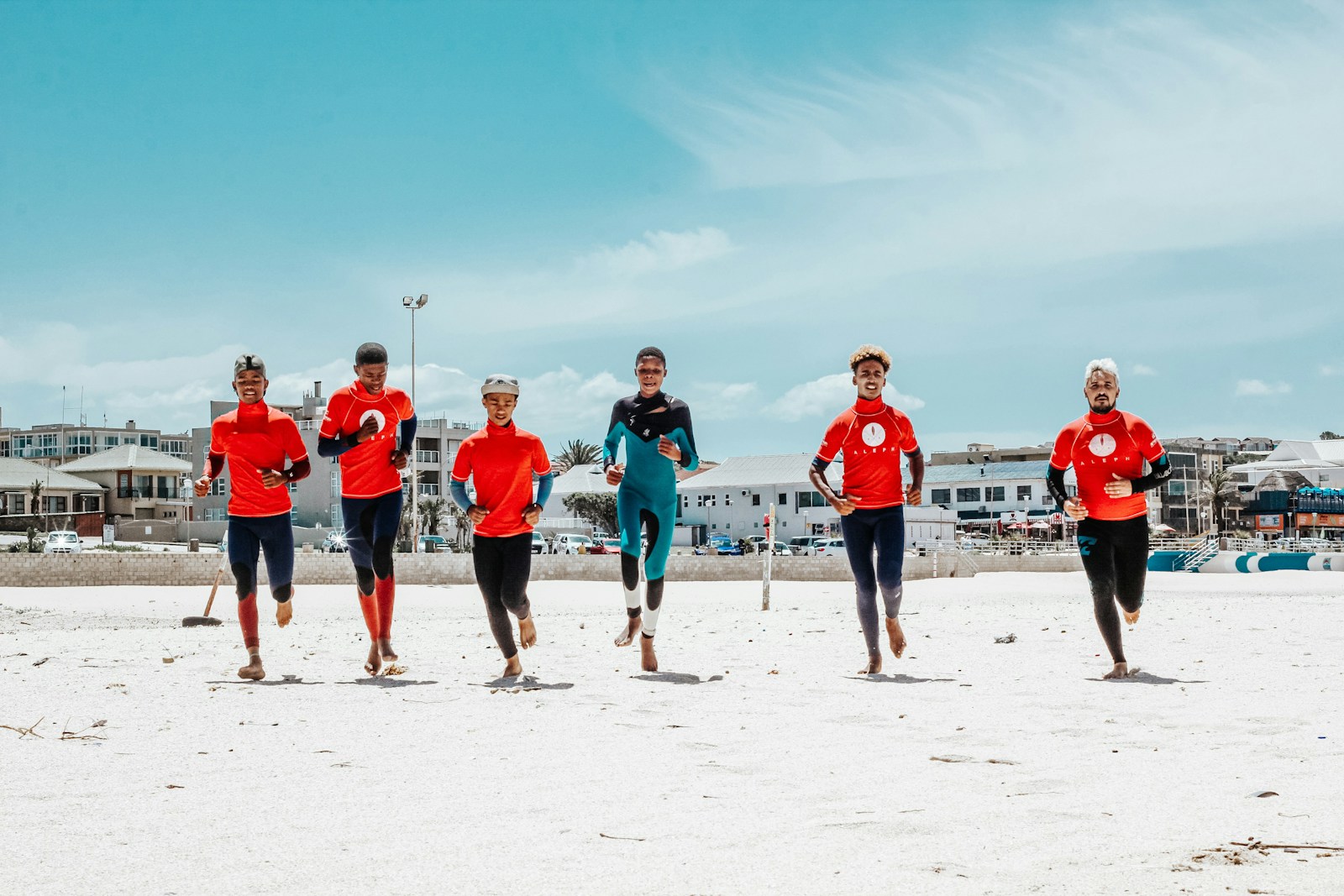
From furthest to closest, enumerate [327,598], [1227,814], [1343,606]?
[327,598] → [1343,606] → [1227,814]

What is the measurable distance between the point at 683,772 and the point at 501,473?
3556 mm

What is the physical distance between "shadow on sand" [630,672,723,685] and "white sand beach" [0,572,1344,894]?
43 millimetres

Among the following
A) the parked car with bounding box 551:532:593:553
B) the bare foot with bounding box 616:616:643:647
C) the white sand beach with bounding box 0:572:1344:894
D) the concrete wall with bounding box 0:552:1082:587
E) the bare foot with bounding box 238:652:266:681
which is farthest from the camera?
the parked car with bounding box 551:532:593:553

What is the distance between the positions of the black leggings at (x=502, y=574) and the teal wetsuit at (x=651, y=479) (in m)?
0.86

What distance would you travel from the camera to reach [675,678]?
27.6 feet

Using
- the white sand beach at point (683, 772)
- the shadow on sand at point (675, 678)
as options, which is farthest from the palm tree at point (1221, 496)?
the shadow on sand at point (675, 678)

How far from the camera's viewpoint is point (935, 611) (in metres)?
16.0

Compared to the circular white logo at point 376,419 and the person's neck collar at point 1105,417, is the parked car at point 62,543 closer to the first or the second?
the circular white logo at point 376,419

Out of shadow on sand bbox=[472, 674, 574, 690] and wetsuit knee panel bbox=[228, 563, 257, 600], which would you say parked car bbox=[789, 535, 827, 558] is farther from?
shadow on sand bbox=[472, 674, 574, 690]

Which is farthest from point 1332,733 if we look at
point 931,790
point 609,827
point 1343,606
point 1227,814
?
point 1343,606

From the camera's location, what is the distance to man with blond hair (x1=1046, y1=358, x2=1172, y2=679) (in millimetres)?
8570

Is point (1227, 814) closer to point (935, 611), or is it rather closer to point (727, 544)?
point (935, 611)

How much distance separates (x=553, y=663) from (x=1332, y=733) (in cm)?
541

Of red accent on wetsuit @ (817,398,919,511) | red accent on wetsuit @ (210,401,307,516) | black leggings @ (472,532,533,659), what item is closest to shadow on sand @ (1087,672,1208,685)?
red accent on wetsuit @ (817,398,919,511)
